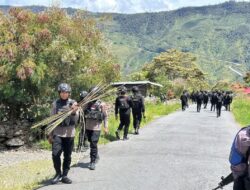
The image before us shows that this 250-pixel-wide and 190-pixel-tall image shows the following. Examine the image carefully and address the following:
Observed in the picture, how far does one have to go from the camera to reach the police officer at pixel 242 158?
5070 millimetres

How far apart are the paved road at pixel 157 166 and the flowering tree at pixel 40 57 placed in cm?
303

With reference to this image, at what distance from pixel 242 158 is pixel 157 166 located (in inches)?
249

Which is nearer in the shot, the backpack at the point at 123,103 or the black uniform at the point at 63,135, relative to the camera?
the black uniform at the point at 63,135

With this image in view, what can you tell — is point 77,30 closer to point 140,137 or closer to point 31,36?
point 31,36

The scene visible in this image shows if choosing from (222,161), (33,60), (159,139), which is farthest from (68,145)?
(159,139)

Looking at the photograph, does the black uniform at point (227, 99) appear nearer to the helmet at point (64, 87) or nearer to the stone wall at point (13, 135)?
the stone wall at point (13, 135)

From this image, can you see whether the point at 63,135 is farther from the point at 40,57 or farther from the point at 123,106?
the point at 40,57

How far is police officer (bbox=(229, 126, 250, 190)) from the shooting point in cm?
507

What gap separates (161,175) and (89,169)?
1.67 meters

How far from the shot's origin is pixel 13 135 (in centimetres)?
1672

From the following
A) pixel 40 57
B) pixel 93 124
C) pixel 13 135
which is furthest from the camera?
pixel 13 135

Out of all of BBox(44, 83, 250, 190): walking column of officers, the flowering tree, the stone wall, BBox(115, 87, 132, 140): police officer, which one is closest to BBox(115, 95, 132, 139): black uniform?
BBox(115, 87, 132, 140): police officer

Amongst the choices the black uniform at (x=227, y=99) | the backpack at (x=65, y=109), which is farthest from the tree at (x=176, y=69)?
the backpack at (x=65, y=109)

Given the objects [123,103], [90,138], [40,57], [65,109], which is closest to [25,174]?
[90,138]
